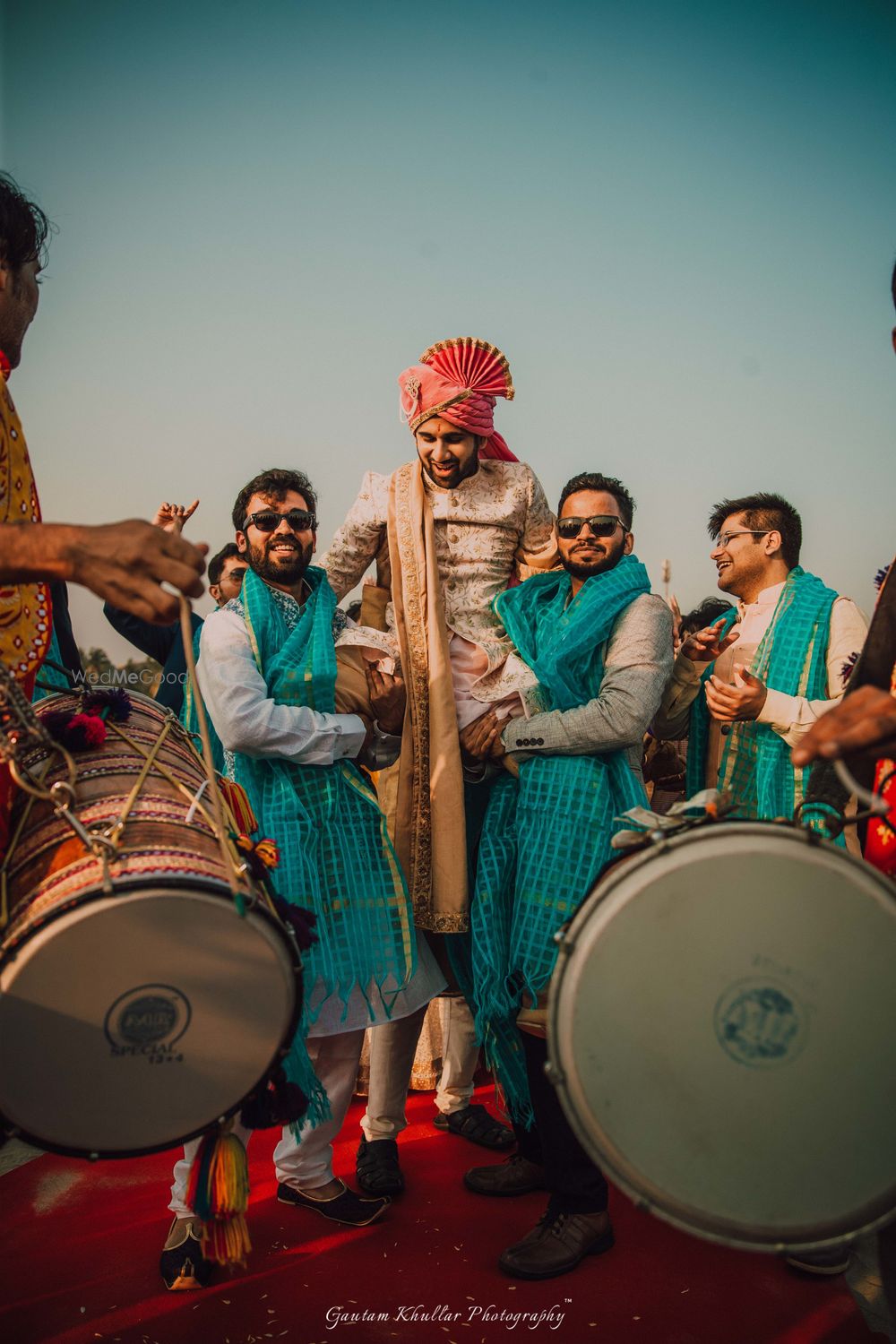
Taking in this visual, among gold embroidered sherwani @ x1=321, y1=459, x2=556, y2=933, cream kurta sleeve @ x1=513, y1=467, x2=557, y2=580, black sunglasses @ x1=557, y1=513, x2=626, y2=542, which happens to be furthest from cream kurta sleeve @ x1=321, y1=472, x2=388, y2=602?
black sunglasses @ x1=557, y1=513, x2=626, y2=542

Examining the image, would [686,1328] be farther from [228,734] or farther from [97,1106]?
[228,734]

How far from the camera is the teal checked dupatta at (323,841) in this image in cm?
310

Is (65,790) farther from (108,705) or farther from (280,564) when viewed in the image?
(280,564)

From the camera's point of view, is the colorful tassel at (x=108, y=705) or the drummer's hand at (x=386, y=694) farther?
the drummer's hand at (x=386, y=694)

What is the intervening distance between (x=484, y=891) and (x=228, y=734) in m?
1.00

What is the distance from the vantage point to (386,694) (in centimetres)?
351

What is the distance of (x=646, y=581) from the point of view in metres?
3.45

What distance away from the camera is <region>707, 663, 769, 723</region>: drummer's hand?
3.22 m

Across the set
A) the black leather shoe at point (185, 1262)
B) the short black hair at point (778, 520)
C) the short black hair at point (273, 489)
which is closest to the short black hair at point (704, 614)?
the short black hair at point (778, 520)

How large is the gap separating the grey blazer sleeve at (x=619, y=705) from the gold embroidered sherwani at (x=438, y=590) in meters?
0.27

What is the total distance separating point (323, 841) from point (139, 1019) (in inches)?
54.9

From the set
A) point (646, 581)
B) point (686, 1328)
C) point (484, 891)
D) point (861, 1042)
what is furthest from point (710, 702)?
point (686, 1328)

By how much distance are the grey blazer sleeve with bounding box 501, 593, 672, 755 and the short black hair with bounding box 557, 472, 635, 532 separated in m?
0.40

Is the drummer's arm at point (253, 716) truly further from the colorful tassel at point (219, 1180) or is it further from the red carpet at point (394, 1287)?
the red carpet at point (394, 1287)
